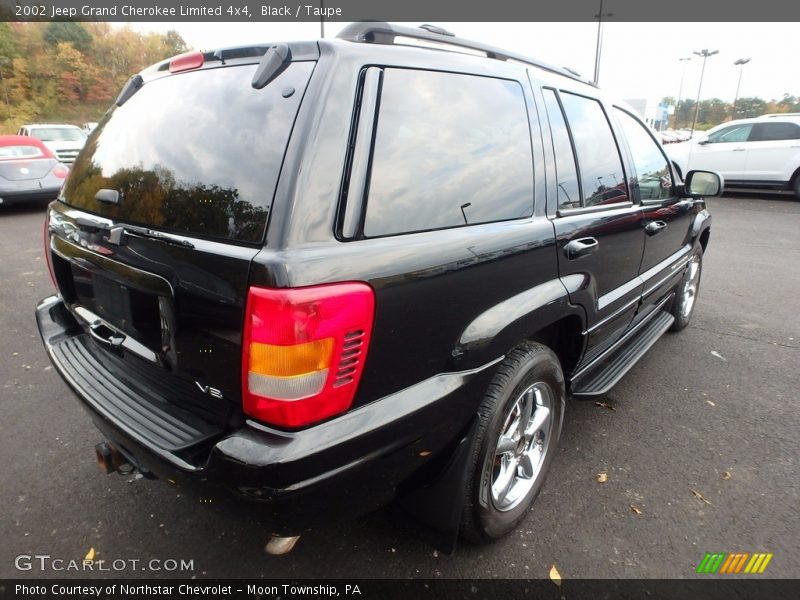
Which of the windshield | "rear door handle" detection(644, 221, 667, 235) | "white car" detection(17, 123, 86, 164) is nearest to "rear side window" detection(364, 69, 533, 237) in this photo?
"rear door handle" detection(644, 221, 667, 235)

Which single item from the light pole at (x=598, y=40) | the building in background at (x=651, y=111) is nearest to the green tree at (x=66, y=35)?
the light pole at (x=598, y=40)

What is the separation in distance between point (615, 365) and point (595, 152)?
1.22m

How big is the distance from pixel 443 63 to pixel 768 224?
10442 mm

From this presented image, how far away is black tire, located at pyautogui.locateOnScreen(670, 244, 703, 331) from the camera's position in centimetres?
419

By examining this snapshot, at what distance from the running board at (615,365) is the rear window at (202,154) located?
182 cm

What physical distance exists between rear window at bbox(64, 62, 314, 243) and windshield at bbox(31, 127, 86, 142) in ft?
57.5

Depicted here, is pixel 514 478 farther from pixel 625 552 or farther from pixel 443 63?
pixel 443 63

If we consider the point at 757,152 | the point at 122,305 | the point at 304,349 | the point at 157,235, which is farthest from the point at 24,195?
the point at 757,152

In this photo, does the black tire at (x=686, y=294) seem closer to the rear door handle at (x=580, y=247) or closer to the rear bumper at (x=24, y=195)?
the rear door handle at (x=580, y=247)

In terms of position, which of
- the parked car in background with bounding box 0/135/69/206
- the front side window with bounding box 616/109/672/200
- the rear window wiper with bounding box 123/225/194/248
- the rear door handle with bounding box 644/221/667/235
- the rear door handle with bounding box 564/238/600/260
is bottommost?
the parked car in background with bounding box 0/135/69/206

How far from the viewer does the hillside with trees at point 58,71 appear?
143 feet

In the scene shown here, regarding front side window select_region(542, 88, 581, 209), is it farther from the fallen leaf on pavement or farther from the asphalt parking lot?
the fallen leaf on pavement

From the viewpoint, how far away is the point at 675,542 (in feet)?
6.97

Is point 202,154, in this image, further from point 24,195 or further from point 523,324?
point 24,195
